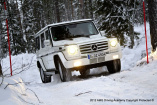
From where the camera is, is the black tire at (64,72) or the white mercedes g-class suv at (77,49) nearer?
the white mercedes g-class suv at (77,49)

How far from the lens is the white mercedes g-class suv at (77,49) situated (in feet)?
22.2

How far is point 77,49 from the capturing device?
6.75 metres

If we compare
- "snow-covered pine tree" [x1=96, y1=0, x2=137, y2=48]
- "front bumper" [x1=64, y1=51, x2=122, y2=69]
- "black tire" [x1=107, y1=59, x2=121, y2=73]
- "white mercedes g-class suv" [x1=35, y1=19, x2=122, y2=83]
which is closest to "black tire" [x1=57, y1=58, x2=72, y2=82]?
"white mercedes g-class suv" [x1=35, y1=19, x2=122, y2=83]

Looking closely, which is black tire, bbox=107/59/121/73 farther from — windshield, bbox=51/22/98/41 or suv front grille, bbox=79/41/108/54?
windshield, bbox=51/22/98/41

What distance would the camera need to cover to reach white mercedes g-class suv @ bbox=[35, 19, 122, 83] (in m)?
6.76

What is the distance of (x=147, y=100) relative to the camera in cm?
351

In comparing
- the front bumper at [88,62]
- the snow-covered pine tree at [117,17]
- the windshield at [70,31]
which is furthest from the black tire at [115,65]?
the snow-covered pine tree at [117,17]

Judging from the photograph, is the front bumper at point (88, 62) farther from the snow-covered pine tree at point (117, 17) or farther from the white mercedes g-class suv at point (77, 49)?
the snow-covered pine tree at point (117, 17)

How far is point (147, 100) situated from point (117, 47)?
3861 mm

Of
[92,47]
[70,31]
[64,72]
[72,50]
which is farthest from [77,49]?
[70,31]

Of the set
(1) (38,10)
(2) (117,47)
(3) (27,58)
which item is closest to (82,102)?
(2) (117,47)

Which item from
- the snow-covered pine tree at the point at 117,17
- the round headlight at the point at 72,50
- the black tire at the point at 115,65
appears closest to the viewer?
the round headlight at the point at 72,50

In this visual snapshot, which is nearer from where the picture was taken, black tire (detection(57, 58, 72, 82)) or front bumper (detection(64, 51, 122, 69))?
front bumper (detection(64, 51, 122, 69))

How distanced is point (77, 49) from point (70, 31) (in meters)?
1.28
